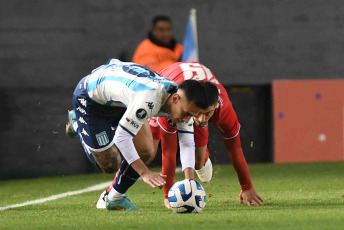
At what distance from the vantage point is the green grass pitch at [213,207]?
18.2ft

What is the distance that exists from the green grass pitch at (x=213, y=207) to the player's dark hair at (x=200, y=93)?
82 centimetres

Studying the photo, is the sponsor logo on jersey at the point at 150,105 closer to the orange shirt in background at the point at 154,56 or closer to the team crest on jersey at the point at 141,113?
the team crest on jersey at the point at 141,113

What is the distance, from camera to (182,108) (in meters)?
6.10

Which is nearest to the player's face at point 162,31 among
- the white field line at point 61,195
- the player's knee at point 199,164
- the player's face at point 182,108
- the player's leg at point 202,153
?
the white field line at point 61,195

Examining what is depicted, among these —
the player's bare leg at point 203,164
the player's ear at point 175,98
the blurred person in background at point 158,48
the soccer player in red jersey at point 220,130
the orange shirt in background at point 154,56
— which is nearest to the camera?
the player's ear at point 175,98

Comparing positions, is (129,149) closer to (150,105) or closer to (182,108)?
(150,105)

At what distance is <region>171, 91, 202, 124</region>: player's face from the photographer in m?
6.05

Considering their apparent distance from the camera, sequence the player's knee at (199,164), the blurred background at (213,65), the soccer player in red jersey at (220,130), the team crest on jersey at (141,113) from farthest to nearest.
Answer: the blurred background at (213,65)
the player's knee at (199,164)
the soccer player in red jersey at (220,130)
the team crest on jersey at (141,113)

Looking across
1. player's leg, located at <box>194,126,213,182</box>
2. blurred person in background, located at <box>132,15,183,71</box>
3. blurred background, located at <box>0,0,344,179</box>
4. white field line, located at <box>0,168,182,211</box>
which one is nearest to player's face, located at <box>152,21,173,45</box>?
blurred person in background, located at <box>132,15,183,71</box>

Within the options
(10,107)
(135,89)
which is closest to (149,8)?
(10,107)

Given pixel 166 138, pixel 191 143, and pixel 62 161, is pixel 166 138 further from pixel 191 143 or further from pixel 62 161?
pixel 62 161

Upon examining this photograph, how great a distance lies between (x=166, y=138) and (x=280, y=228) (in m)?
2.39

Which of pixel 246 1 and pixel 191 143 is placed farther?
pixel 246 1

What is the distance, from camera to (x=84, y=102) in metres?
7.23
